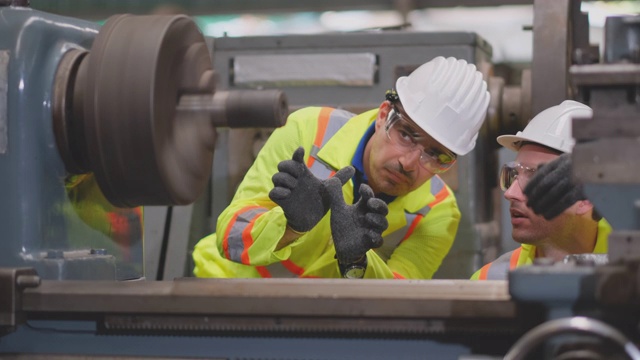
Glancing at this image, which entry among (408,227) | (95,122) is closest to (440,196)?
(408,227)

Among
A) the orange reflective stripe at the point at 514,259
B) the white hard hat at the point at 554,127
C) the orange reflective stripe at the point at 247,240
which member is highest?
the white hard hat at the point at 554,127

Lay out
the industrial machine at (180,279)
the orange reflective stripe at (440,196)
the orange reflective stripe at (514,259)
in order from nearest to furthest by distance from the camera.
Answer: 1. the industrial machine at (180,279)
2. the orange reflective stripe at (514,259)
3. the orange reflective stripe at (440,196)

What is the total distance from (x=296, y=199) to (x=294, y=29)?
3.00 m

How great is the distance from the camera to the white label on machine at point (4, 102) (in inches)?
54.2

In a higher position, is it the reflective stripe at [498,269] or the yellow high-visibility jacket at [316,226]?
the yellow high-visibility jacket at [316,226]

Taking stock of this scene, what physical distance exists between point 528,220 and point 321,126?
1.85 feet

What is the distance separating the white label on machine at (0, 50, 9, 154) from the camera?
1.38 metres

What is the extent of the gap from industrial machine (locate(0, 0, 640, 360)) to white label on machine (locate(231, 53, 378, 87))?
1321 millimetres

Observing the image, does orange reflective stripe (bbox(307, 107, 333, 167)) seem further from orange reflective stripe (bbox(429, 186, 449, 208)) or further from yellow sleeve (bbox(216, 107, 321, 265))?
orange reflective stripe (bbox(429, 186, 449, 208))

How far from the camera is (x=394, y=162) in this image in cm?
221

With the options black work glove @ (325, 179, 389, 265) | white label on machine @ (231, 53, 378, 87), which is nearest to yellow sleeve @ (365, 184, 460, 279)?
black work glove @ (325, 179, 389, 265)

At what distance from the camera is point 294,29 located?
464cm

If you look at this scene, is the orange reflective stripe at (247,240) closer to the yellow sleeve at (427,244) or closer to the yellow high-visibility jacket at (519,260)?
the yellow sleeve at (427,244)

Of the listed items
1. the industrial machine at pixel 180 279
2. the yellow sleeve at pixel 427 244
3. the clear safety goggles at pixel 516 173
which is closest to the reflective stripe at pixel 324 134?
the yellow sleeve at pixel 427 244
